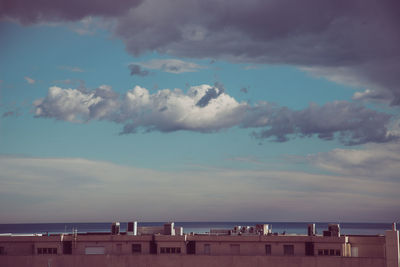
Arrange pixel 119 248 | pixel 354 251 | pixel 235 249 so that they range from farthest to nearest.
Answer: pixel 119 248, pixel 235 249, pixel 354 251

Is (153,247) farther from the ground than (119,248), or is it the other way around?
(153,247)

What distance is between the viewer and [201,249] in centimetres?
7769

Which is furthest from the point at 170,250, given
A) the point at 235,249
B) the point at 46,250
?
the point at 46,250

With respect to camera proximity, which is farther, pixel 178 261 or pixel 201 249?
pixel 201 249

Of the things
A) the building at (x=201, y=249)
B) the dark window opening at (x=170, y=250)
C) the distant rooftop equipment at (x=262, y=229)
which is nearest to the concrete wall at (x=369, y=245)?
the building at (x=201, y=249)

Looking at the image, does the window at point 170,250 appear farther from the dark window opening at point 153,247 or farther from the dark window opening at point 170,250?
the dark window opening at point 153,247

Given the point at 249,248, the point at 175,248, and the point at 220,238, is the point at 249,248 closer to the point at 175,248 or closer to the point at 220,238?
the point at 220,238

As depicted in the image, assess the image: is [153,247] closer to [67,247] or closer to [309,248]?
[67,247]

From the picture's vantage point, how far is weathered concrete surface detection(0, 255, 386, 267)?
235 feet

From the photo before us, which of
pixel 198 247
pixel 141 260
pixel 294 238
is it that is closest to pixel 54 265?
pixel 141 260

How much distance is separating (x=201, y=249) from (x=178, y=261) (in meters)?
3.57

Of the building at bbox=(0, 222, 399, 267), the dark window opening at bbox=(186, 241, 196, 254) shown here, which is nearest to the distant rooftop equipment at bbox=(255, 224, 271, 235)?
the building at bbox=(0, 222, 399, 267)

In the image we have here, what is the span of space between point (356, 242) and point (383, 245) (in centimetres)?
323

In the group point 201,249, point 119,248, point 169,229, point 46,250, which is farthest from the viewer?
point 169,229
